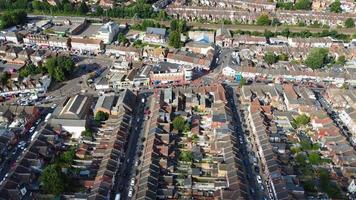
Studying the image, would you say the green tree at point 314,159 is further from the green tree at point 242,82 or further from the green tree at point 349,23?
the green tree at point 349,23

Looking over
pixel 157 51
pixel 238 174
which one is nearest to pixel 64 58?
pixel 157 51

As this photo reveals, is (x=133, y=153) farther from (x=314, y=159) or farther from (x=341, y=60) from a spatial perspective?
(x=341, y=60)

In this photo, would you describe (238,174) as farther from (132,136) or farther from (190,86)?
(190,86)

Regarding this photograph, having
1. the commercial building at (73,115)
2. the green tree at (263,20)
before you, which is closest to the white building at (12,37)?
the commercial building at (73,115)

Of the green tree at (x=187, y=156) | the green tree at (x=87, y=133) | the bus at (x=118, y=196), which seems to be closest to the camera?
the bus at (x=118, y=196)

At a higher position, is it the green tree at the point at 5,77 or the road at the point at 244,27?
the road at the point at 244,27

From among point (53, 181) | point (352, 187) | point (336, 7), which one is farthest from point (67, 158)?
point (336, 7)
